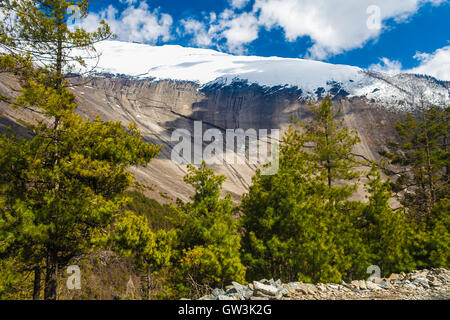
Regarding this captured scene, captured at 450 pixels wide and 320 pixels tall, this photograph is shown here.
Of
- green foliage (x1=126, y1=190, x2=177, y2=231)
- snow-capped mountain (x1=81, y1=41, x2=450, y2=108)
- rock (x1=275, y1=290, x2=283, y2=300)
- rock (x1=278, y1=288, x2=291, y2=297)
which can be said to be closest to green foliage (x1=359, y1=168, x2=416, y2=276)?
rock (x1=278, y1=288, x2=291, y2=297)

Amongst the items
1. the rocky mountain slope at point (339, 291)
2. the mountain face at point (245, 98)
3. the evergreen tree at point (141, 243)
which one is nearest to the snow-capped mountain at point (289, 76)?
the mountain face at point (245, 98)

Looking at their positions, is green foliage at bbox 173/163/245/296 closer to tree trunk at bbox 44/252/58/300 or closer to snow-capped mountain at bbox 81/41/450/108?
tree trunk at bbox 44/252/58/300

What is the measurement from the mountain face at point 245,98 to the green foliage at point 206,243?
47065 mm

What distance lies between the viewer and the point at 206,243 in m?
9.09

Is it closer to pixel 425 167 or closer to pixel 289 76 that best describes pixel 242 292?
pixel 425 167

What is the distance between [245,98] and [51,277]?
85.4 meters

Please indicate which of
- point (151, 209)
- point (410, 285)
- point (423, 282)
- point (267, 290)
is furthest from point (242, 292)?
point (151, 209)

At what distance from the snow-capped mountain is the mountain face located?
11.6 inches

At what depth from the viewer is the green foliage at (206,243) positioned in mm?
8320

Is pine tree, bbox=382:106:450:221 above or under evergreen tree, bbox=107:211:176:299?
above

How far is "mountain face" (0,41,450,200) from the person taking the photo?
7094 centimetres

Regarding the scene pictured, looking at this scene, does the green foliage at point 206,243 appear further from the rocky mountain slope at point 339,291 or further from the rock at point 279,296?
the rock at point 279,296

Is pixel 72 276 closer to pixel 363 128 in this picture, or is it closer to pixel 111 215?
pixel 111 215
